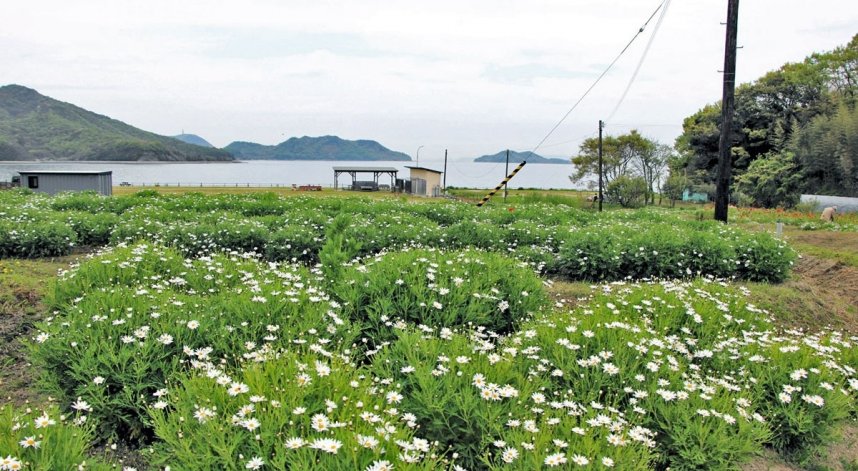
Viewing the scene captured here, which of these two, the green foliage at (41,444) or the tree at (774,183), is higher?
the tree at (774,183)

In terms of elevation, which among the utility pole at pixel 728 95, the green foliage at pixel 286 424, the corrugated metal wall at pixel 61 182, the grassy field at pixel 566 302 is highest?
the utility pole at pixel 728 95

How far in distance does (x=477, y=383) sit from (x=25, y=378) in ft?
15.6

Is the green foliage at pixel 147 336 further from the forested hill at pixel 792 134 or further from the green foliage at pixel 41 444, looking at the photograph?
the forested hill at pixel 792 134

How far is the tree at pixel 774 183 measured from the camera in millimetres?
35469

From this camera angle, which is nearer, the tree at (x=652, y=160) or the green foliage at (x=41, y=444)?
the green foliage at (x=41, y=444)

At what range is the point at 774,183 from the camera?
36594mm

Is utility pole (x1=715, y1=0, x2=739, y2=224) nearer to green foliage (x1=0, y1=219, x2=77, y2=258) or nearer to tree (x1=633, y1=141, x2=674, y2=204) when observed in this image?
green foliage (x1=0, y1=219, x2=77, y2=258)

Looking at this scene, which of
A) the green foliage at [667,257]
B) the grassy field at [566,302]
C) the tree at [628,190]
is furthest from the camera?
the tree at [628,190]

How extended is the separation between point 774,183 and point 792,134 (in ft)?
16.9

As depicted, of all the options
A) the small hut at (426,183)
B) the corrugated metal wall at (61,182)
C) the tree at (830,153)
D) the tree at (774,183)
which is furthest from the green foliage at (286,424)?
the small hut at (426,183)

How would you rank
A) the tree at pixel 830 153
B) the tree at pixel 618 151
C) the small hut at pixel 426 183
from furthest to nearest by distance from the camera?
the tree at pixel 618 151 → the small hut at pixel 426 183 → the tree at pixel 830 153

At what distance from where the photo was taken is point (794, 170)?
3588 cm

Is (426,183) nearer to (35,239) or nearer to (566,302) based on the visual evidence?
(35,239)

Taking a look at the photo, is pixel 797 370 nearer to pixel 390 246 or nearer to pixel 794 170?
pixel 390 246
